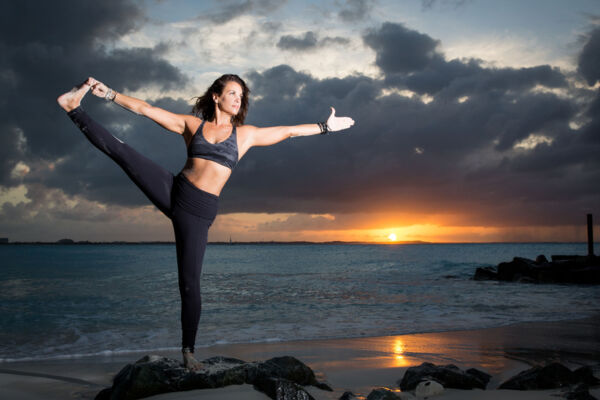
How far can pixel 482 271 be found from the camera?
88.0 feet

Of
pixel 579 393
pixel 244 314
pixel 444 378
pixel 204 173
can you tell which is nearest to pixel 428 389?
pixel 444 378

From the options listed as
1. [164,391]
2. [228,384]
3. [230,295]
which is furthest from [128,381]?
[230,295]

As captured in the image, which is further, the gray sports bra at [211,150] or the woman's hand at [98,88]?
the gray sports bra at [211,150]

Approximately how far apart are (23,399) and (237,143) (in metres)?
3.53

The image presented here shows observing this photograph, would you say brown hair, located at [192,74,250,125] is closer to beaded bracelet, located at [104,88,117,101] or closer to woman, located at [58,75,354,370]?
woman, located at [58,75,354,370]

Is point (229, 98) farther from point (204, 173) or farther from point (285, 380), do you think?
point (285, 380)

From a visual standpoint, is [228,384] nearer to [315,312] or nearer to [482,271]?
[315,312]

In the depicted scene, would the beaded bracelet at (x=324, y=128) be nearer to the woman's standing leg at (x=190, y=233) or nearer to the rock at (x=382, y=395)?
the woman's standing leg at (x=190, y=233)

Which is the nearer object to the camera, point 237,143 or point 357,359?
point 237,143

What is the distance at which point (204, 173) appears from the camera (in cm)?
396

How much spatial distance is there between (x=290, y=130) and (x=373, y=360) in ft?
12.1

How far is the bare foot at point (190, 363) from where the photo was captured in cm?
424

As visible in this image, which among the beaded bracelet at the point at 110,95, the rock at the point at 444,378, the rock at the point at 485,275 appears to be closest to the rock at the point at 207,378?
the rock at the point at 444,378

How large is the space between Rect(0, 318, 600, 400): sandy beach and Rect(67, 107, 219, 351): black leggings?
966 millimetres
